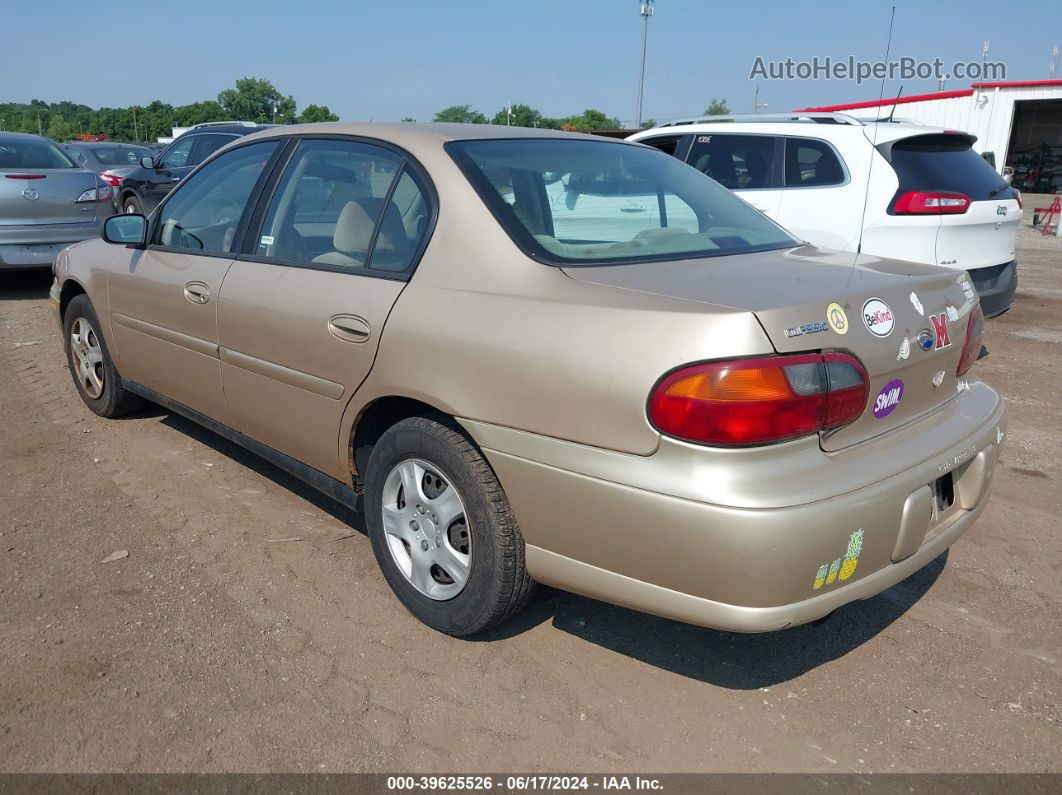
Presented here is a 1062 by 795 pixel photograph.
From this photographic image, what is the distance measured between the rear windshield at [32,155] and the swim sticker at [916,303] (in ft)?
29.7

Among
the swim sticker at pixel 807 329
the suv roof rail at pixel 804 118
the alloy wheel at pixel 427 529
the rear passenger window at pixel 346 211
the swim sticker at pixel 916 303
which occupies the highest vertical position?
the suv roof rail at pixel 804 118

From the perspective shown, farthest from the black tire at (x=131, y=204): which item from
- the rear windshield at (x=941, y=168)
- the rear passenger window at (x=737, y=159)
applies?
the rear windshield at (x=941, y=168)

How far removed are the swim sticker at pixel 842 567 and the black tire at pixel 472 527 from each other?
2.78 ft

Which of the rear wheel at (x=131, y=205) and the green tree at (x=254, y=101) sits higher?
the green tree at (x=254, y=101)

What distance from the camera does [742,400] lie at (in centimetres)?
213

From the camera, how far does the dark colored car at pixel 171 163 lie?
12.1 meters

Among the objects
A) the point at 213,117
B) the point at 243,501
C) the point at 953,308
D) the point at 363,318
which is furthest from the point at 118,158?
the point at 213,117

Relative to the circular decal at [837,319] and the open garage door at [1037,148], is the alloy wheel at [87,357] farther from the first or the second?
the open garage door at [1037,148]

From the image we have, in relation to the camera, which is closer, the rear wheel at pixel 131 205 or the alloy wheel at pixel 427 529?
the alloy wheel at pixel 427 529

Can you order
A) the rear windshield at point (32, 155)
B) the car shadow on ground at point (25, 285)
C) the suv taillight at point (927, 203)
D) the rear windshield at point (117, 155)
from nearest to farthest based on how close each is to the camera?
the suv taillight at point (927, 203) → the rear windshield at point (32, 155) → the car shadow on ground at point (25, 285) → the rear windshield at point (117, 155)

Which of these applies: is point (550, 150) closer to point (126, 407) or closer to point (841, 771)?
point (841, 771)

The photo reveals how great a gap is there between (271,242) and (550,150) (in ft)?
3.84

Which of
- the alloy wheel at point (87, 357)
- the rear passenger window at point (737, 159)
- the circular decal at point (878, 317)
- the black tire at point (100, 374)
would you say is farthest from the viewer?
the rear passenger window at point (737, 159)

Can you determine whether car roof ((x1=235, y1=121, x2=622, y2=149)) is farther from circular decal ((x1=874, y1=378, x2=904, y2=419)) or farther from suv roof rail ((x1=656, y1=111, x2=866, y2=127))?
suv roof rail ((x1=656, y1=111, x2=866, y2=127))
